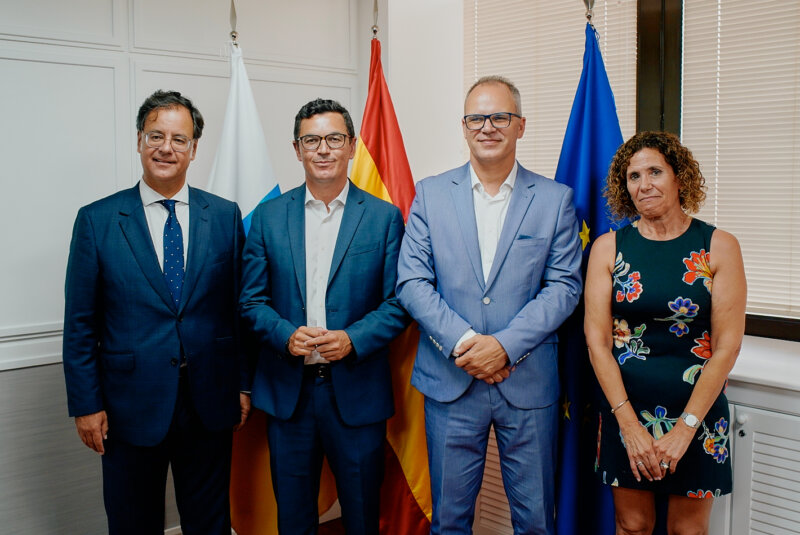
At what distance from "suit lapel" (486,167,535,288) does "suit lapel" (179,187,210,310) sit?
36.0 inches

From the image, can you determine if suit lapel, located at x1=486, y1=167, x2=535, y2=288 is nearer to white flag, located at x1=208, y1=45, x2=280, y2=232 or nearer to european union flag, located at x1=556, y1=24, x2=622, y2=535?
european union flag, located at x1=556, y1=24, x2=622, y2=535

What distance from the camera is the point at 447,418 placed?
1.90 metres

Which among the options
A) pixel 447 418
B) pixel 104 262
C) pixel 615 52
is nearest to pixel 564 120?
pixel 615 52

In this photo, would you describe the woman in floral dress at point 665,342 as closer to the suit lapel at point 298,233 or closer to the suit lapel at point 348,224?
the suit lapel at point 348,224

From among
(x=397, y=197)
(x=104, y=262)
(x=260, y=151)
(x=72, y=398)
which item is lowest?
(x=72, y=398)

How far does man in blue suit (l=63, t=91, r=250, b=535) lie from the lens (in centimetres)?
184

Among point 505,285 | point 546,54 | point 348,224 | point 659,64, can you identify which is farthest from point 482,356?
point 546,54

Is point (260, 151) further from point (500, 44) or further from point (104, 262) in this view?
point (500, 44)

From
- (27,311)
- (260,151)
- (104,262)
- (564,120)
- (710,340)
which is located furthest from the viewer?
(564,120)

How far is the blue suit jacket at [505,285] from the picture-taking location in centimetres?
184

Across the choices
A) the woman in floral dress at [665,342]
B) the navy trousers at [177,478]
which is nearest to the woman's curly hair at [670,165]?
the woman in floral dress at [665,342]

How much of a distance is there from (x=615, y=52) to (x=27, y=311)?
2.63 meters

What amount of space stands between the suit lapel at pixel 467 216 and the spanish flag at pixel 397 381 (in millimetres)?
558

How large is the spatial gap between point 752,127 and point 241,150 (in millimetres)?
2012
